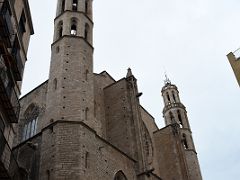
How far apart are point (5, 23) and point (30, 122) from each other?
853 cm

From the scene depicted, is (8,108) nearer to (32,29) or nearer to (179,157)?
(32,29)

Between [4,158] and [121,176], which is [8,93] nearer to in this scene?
[4,158]

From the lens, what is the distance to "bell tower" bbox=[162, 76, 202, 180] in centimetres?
2434

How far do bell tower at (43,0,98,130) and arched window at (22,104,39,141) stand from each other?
11.4 ft

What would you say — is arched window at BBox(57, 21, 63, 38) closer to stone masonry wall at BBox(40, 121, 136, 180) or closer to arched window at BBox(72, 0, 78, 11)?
arched window at BBox(72, 0, 78, 11)

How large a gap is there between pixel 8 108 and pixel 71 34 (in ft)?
23.2

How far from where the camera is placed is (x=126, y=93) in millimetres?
17344

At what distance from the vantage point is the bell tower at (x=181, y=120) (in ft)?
79.9

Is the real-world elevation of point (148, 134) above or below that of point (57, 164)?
above

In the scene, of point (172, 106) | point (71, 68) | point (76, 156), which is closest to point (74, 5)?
point (71, 68)

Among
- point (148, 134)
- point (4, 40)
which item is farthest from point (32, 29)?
point (148, 134)

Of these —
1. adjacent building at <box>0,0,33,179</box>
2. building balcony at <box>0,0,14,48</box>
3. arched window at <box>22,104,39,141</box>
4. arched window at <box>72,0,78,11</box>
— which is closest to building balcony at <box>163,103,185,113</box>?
arched window at <box>72,0,78,11</box>

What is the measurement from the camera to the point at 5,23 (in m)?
10.1

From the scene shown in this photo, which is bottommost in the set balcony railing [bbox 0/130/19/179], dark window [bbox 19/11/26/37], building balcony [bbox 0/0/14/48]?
balcony railing [bbox 0/130/19/179]
